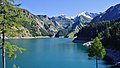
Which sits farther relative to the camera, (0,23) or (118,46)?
(118,46)

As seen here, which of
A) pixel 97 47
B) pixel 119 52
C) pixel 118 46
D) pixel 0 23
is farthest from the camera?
pixel 118 46

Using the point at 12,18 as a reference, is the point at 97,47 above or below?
below

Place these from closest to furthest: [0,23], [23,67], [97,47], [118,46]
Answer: [0,23]
[97,47]
[23,67]
[118,46]

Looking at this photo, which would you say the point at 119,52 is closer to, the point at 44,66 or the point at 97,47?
the point at 44,66

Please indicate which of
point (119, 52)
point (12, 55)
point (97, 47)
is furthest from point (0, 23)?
point (119, 52)

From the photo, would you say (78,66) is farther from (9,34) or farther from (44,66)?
(9,34)

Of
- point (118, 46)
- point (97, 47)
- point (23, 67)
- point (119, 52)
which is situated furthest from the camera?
point (118, 46)

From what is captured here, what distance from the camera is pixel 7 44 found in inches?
864

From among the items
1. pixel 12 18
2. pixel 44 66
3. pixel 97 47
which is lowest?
pixel 44 66

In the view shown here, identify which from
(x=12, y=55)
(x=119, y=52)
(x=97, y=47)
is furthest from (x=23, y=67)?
(x=12, y=55)

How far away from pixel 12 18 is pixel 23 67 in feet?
271

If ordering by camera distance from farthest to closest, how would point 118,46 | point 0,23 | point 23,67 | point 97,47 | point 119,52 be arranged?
1. point 118,46
2. point 119,52
3. point 23,67
4. point 97,47
5. point 0,23

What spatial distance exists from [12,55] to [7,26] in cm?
260

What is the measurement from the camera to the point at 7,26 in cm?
2238
